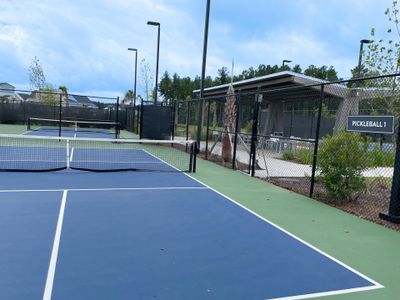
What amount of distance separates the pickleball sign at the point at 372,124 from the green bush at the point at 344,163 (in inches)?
16.2

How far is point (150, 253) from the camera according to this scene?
4.21 metres

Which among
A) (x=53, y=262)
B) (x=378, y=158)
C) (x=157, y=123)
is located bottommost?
(x=53, y=262)

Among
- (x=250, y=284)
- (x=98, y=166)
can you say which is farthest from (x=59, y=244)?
(x=98, y=166)

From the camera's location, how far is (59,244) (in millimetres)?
4312

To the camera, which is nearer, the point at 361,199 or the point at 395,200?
the point at 395,200

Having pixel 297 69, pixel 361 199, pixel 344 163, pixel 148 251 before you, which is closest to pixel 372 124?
pixel 344 163

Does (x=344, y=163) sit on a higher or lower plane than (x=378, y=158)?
lower

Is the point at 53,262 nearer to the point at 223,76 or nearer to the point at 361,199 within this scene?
the point at 361,199

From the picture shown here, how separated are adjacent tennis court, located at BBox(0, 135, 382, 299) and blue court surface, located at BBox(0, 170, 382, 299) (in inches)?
0.4

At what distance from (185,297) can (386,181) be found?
344 inches

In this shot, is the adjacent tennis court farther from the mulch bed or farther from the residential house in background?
the residential house in background

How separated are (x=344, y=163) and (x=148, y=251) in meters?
4.64

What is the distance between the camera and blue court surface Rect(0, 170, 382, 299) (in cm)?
339

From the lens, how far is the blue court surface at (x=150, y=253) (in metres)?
3.39
